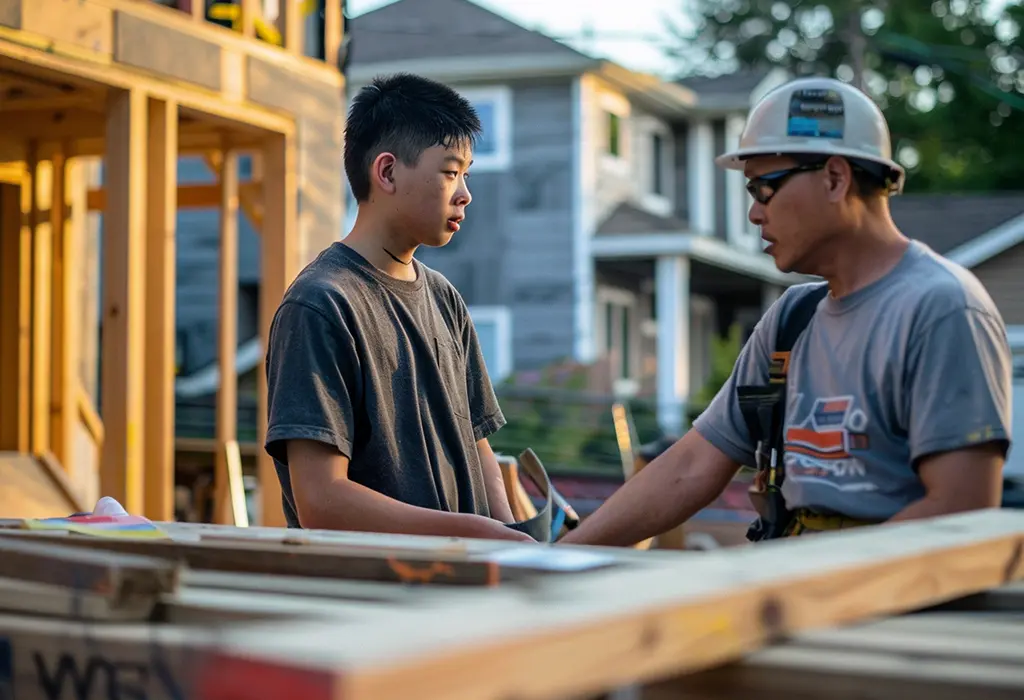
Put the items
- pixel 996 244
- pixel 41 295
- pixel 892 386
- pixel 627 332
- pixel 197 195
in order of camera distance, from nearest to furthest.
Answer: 1. pixel 892 386
2. pixel 41 295
3. pixel 197 195
4. pixel 996 244
5. pixel 627 332

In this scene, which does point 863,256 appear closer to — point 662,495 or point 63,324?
point 662,495

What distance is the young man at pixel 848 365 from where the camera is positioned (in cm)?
282

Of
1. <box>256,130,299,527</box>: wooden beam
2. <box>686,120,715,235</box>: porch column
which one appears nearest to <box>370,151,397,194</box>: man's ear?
<box>256,130,299,527</box>: wooden beam

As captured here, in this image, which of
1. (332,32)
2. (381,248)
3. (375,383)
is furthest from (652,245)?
(375,383)

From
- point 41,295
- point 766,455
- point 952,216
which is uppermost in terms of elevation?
point 952,216

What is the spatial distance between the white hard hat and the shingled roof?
19.6 m

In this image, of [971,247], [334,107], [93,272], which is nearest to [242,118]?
[334,107]

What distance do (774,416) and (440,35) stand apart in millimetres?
22442

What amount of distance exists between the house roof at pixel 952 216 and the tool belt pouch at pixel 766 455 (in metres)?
22.9

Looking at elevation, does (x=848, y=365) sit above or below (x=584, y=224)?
below

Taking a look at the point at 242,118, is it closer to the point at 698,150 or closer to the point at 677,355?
the point at 677,355

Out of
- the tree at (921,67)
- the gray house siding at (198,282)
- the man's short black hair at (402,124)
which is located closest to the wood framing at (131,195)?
the man's short black hair at (402,124)

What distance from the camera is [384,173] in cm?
372

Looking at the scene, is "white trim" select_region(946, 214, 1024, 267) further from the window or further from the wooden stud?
the wooden stud
